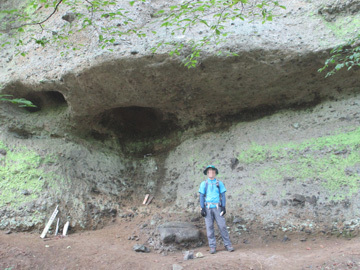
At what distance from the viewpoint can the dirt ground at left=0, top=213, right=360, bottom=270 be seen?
380cm

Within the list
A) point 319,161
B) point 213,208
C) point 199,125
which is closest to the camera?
point 213,208

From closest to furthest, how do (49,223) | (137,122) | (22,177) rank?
(49,223), (22,177), (137,122)

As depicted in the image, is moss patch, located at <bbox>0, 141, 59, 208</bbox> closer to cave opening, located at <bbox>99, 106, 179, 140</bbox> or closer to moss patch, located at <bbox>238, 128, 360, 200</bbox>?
cave opening, located at <bbox>99, 106, 179, 140</bbox>

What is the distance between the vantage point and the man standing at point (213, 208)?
4645 millimetres

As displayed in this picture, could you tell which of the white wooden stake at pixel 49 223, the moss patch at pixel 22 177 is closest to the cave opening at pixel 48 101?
the moss patch at pixel 22 177

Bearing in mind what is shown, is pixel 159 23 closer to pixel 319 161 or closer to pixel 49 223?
pixel 319 161

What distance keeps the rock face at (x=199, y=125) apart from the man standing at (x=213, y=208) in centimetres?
102

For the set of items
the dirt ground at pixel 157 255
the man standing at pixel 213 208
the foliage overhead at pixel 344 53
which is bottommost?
the dirt ground at pixel 157 255

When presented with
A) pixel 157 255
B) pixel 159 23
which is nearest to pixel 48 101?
pixel 159 23

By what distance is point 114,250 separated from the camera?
15.8 ft

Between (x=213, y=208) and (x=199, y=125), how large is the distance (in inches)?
128

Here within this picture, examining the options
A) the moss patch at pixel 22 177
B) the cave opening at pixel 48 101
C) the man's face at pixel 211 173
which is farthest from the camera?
the cave opening at pixel 48 101

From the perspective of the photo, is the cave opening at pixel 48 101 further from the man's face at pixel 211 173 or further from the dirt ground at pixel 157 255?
the man's face at pixel 211 173

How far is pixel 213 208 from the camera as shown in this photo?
15.6ft
